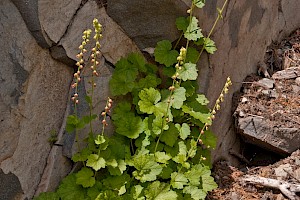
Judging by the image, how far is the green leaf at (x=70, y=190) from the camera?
2812mm

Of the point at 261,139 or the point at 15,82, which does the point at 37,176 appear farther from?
the point at 261,139

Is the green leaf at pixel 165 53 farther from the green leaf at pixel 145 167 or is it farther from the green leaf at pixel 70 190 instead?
the green leaf at pixel 70 190

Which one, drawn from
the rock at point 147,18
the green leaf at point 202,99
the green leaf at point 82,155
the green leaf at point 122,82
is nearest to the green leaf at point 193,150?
the green leaf at point 202,99

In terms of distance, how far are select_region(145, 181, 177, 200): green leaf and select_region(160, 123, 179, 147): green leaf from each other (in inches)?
11.0

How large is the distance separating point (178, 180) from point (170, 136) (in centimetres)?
29

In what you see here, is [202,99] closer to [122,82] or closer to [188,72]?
[188,72]

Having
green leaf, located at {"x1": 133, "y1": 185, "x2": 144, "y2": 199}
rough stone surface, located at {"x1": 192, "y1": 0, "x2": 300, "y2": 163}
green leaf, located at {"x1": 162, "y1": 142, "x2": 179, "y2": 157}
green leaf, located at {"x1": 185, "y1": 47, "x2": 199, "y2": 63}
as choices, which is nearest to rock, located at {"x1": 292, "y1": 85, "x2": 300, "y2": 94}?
rough stone surface, located at {"x1": 192, "y1": 0, "x2": 300, "y2": 163}

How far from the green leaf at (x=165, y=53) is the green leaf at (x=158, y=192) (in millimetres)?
811

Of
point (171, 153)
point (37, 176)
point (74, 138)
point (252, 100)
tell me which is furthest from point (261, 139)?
point (37, 176)

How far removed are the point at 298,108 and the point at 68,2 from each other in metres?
1.97

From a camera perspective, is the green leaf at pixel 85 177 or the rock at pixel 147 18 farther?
the rock at pixel 147 18

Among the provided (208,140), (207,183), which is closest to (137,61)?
(208,140)

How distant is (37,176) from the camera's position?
2.92 m

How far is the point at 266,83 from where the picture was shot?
3793 millimetres
